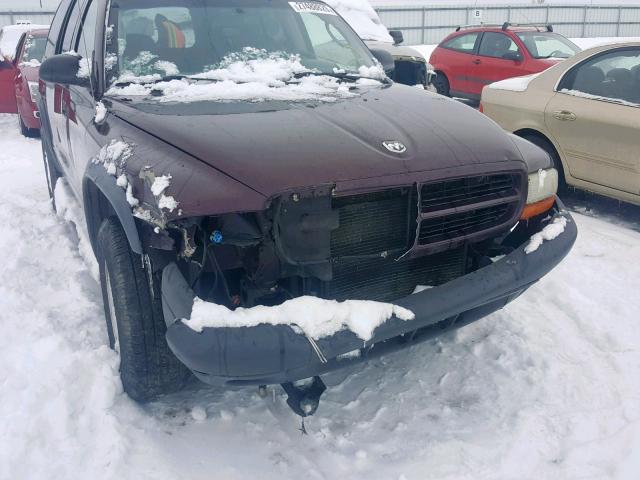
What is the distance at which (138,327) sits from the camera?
8.76ft

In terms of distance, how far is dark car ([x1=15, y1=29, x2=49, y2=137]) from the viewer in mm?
8453

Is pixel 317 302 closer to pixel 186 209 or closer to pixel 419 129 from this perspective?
pixel 186 209

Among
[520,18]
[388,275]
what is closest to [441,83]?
[388,275]

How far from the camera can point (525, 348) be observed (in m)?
3.32

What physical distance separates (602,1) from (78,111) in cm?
3409

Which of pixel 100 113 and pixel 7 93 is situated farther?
pixel 7 93

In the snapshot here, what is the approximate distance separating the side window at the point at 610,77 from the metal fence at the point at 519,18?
74.7ft

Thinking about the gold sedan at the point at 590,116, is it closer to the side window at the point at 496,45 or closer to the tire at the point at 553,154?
the tire at the point at 553,154

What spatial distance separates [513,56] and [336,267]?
8646 mm

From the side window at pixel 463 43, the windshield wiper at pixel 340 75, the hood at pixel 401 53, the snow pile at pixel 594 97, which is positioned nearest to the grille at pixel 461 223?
the windshield wiper at pixel 340 75

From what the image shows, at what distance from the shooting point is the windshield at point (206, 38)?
338 centimetres

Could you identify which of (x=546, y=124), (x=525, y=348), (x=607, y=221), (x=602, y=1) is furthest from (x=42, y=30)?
(x=602, y=1)

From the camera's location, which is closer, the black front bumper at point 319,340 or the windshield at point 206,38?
the black front bumper at point 319,340

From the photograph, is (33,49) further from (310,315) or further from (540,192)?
(310,315)
